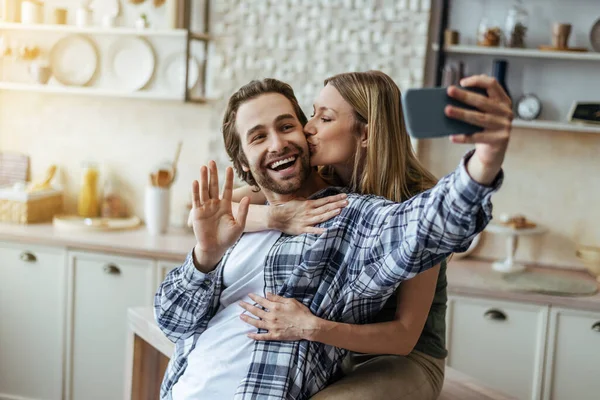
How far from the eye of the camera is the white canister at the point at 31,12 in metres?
4.07

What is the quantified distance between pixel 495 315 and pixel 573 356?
0.36 meters

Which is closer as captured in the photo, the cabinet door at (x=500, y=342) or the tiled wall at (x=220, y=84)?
the cabinet door at (x=500, y=342)

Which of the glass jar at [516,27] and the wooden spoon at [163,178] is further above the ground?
the glass jar at [516,27]

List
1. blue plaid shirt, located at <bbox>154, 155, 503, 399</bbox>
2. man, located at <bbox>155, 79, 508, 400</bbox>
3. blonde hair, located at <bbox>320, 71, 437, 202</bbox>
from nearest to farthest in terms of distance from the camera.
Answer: blue plaid shirt, located at <bbox>154, 155, 503, 399</bbox>, man, located at <bbox>155, 79, 508, 400</bbox>, blonde hair, located at <bbox>320, 71, 437, 202</bbox>

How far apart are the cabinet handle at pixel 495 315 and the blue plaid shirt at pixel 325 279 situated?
1589 millimetres

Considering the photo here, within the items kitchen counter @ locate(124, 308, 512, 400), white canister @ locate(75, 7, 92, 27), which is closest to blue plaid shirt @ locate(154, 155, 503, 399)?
kitchen counter @ locate(124, 308, 512, 400)

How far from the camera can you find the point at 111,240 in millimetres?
3629

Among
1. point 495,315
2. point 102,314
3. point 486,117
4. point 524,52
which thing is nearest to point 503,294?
point 495,315

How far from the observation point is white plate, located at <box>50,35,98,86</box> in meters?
4.14

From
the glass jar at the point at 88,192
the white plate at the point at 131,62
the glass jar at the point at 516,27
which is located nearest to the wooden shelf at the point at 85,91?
the white plate at the point at 131,62

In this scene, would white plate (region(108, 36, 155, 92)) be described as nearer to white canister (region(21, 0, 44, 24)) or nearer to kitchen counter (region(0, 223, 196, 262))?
white canister (region(21, 0, 44, 24))

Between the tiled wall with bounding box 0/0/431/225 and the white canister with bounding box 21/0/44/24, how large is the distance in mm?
151

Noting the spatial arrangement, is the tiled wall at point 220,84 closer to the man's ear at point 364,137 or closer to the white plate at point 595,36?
the white plate at point 595,36

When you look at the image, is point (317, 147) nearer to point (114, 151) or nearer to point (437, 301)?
point (437, 301)
